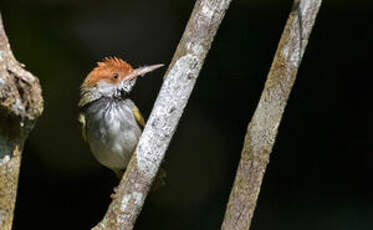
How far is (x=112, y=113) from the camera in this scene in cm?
467

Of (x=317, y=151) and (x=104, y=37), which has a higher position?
(x=104, y=37)

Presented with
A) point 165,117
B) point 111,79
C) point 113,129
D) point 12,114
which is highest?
point 111,79

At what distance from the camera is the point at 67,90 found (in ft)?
21.4

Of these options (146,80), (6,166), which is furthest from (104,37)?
(6,166)

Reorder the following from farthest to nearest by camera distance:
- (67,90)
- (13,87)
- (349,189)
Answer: (67,90)
(349,189)
(13,87)

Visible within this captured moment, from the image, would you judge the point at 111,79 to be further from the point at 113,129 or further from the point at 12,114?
the point at 12,114

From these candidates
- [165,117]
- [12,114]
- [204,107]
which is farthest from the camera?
[204,107]

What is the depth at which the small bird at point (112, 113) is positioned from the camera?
466 centimetres

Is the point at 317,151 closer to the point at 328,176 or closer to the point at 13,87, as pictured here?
the point at 328,176

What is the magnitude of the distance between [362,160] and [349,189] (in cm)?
33

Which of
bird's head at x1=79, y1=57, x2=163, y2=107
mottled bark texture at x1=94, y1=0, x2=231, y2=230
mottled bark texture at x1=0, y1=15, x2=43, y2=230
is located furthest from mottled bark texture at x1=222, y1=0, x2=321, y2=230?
bird's head at x1=79, y1=57, x2=163, y2=107

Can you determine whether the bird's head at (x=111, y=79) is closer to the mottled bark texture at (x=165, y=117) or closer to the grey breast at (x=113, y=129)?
the grey breast at (x=113, y=129)

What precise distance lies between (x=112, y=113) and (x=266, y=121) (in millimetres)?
1707

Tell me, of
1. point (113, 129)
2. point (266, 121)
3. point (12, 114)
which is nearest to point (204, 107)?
point (113, 129)
